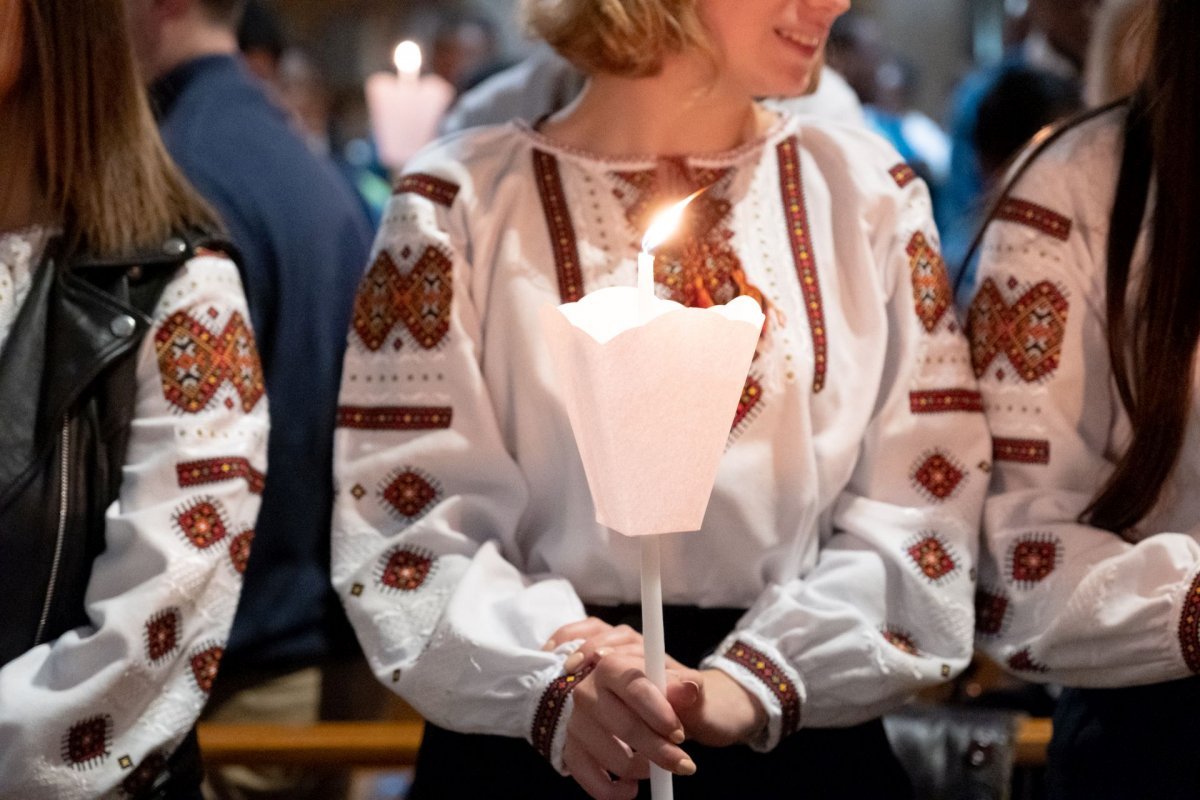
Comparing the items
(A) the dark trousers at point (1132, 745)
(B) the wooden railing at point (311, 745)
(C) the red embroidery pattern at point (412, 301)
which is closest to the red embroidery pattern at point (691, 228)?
(C) the red embroidery pattern at point (412, 301)

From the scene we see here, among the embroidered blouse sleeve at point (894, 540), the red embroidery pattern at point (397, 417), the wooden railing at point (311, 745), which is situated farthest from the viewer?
the wooden railing at point (311, 745)

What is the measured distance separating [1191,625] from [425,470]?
32.1 inches

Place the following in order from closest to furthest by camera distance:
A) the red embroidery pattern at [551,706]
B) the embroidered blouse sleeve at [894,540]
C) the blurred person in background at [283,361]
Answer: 1. the red embroidery pattern at [551,706]
2. the embroidered blouse sleeve at [894,540]
3. the blurred person in background at [283,361]

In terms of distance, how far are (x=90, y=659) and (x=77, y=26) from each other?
2.29ft

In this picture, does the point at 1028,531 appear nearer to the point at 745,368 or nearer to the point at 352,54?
the point at 745,368

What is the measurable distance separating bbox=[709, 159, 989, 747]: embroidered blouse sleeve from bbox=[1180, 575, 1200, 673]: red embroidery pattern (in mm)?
221

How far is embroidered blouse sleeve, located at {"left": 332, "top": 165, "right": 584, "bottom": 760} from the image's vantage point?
161 cm

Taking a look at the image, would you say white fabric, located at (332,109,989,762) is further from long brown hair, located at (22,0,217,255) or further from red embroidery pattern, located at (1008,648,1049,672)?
long brown hair, located at (22,0,217,255)

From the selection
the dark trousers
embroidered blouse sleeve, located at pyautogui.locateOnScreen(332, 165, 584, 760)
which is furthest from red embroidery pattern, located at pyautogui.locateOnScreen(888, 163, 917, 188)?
the dark trousers

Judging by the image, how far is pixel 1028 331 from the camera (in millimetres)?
1703

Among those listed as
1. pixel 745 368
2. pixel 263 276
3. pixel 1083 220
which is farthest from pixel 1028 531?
pixel 263 276

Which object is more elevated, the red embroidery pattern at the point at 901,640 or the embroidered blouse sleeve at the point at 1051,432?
the embroidered blouse sleeve at the point at 1051,432

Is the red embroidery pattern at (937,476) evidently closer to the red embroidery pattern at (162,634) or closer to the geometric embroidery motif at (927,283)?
the geometric embroidery motif at (927,283)

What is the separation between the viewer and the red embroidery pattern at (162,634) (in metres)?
1.57
